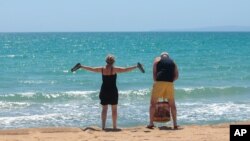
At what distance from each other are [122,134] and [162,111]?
3.53ft

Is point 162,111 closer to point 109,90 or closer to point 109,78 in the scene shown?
point 109,90

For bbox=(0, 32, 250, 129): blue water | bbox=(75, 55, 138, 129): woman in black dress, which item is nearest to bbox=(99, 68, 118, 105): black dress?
bbox=(75, 55, 138, 129): woman in black dress

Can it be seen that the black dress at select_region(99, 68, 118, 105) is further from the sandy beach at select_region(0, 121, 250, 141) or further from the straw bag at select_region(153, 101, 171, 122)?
the straw bag at select_region(153, 101, 171, 122)

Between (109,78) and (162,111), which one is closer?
(109,78)

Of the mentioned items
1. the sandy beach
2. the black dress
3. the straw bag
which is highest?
the black dress

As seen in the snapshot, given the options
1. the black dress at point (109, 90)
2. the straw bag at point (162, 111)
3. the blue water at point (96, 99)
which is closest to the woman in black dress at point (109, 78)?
the black dress at point (109, 90)

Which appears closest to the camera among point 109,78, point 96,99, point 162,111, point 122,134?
point 122,134

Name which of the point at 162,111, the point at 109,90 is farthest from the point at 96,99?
the point at 109,90

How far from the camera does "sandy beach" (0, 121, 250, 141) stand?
9.27 metres

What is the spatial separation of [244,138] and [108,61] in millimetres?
3399

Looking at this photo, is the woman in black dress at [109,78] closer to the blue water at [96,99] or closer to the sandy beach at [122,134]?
the sandy beach at [122,134]

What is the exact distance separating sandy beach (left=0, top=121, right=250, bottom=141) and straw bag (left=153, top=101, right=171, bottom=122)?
0.73ft

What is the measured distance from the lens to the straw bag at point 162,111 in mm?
10320

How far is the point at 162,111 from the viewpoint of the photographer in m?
10.4
